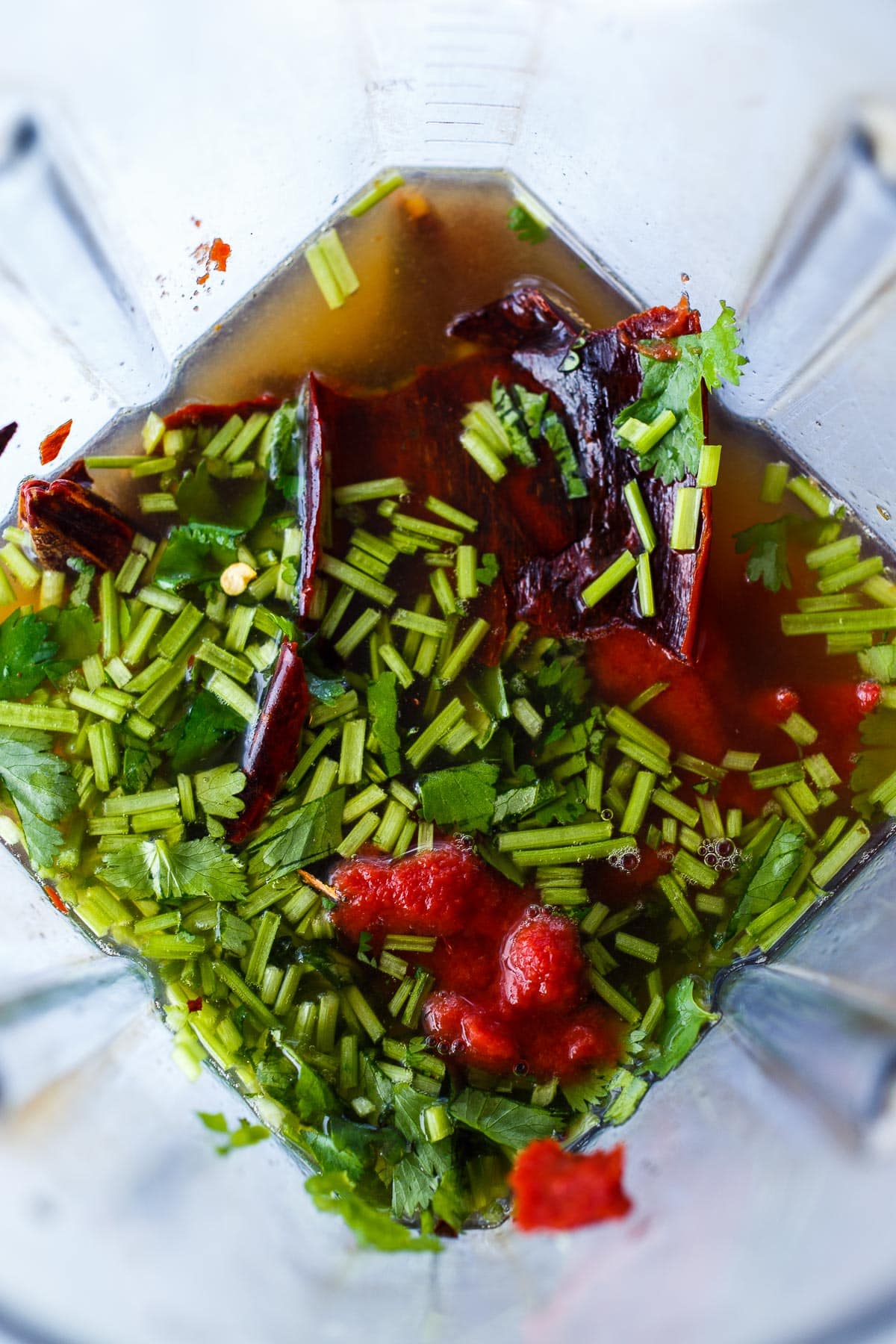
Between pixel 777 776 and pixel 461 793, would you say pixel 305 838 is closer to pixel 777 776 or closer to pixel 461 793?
pixel 461 793

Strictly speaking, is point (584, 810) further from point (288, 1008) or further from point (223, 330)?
point (223, 330)

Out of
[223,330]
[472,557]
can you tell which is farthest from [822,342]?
[223,330]

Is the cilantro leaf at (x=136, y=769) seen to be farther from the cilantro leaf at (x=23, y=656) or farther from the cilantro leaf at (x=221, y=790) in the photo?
the cilantro leaf at (x=23, y=656)

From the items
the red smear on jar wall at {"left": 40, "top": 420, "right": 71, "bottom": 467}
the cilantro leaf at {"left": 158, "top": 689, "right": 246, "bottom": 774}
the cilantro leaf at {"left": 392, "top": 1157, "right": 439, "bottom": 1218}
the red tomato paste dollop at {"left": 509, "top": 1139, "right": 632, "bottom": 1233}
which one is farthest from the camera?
the red smear on jar wall at {"left": 40, "top": 420, "right": 71, "bottom": 467}

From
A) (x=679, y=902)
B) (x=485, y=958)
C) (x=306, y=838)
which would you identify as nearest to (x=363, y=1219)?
(x=485, y=958)

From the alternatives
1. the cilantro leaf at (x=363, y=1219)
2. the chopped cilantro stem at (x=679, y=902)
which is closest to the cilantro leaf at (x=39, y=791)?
the cilantro leaf at (x=363, y=1219)

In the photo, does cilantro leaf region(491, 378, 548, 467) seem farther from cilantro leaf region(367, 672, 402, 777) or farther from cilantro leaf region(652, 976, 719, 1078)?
cilantro leaf region(652, 976, 719, 1078)

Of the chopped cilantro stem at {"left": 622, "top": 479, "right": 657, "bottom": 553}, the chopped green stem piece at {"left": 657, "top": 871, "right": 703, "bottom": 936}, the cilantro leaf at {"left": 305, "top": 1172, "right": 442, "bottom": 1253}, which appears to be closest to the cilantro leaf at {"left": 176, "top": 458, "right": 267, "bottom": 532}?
the chopped cilantro stem at {"left": 622, "top": 479, "right": 657, "bottom": 553}
